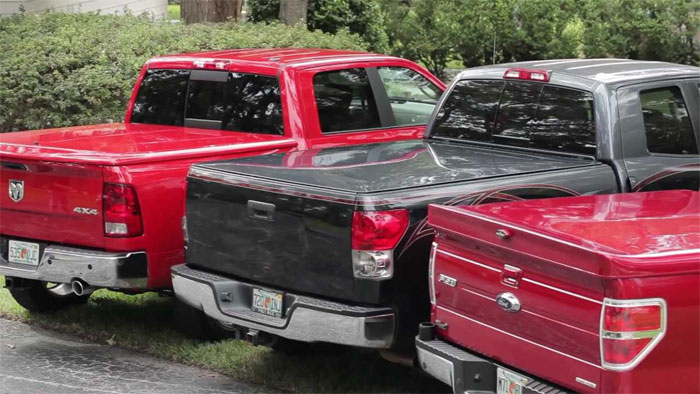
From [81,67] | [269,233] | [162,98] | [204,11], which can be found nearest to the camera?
[269,233]

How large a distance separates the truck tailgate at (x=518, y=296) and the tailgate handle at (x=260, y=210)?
1126mm

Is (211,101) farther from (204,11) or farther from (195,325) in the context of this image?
(204,11)

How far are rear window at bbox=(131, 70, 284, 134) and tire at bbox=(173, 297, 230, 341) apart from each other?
1.51 meters

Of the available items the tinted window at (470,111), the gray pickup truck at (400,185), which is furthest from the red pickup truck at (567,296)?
the tinted window at (470,111)

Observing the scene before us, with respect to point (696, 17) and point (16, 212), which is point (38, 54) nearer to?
point (16, 212)

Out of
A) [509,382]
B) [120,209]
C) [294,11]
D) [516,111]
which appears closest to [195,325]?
[120,209]

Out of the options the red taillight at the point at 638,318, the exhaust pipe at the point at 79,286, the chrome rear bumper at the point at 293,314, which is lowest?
the exhaust pipe at the point at 79,286

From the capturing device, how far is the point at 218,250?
6430 millimetres

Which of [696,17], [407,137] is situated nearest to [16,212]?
[407,137]

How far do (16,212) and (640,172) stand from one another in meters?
4.19

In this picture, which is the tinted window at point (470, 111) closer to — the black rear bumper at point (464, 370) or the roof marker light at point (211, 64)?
the roof marker light at point (211, 64)

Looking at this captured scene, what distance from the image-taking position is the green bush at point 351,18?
18.6 m

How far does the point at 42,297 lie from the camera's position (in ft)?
27.6

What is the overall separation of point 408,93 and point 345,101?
802 mm
